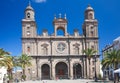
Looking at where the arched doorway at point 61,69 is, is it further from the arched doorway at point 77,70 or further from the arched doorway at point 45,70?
the arched doorway at point 45,70

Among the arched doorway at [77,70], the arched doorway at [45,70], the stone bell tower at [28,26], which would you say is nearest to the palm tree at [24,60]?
the stone bell tower at [28,26]

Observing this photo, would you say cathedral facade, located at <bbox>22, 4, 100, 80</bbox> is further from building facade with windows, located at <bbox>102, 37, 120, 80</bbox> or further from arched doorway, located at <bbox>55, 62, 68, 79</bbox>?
building facade with windows, located at <bbox>102, 37, 120, 80</bbox>

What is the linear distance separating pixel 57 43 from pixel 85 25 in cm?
1045

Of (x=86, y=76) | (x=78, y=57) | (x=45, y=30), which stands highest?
(x=45, y=30)

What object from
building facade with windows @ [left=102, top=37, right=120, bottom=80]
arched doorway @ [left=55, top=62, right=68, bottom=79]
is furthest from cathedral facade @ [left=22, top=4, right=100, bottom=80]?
building facade with windows @ [left=102, top=37, right=120, bottom=80]

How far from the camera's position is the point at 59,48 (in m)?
93.5

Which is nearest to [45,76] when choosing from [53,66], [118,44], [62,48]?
[53,66]

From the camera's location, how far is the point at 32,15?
93250 mm

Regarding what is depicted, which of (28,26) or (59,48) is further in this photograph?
(59,48)

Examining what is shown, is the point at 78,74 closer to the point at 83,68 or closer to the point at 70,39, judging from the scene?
the point at 83,68

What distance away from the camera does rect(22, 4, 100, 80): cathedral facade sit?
91.1 m

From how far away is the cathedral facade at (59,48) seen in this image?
299ft

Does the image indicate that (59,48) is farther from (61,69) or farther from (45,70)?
(45,70)

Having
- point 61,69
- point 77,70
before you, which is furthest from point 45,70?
point 77,70
